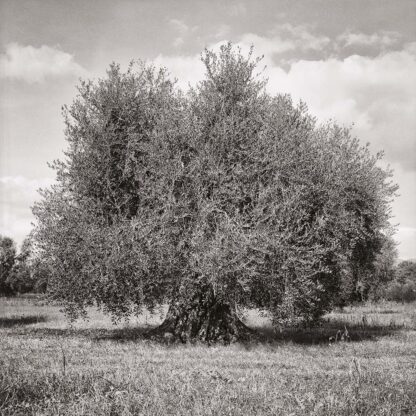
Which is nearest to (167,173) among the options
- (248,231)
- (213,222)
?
(213,222)

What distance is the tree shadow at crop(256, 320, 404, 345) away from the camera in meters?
20.2

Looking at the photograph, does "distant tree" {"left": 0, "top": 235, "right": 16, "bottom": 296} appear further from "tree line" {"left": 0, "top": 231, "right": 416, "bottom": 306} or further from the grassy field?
the grassy field

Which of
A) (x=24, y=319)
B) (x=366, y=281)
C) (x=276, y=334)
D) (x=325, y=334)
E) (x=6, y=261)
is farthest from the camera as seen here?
(x=6, y=261)

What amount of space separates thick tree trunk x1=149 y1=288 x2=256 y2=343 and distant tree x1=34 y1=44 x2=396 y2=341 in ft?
0.18

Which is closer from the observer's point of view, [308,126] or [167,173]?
[167,173]

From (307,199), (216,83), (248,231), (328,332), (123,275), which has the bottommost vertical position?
(328,332)

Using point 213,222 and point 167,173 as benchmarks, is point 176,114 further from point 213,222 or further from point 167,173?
point 213,222

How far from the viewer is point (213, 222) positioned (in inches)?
658

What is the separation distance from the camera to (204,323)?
1881cm

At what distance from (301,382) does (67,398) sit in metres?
4.69

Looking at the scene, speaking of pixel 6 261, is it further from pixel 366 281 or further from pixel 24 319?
pixel 366 281

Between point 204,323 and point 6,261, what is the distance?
51482 mm

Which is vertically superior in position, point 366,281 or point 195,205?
point 195,205

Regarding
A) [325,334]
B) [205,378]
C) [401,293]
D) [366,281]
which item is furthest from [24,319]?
[401,293]
